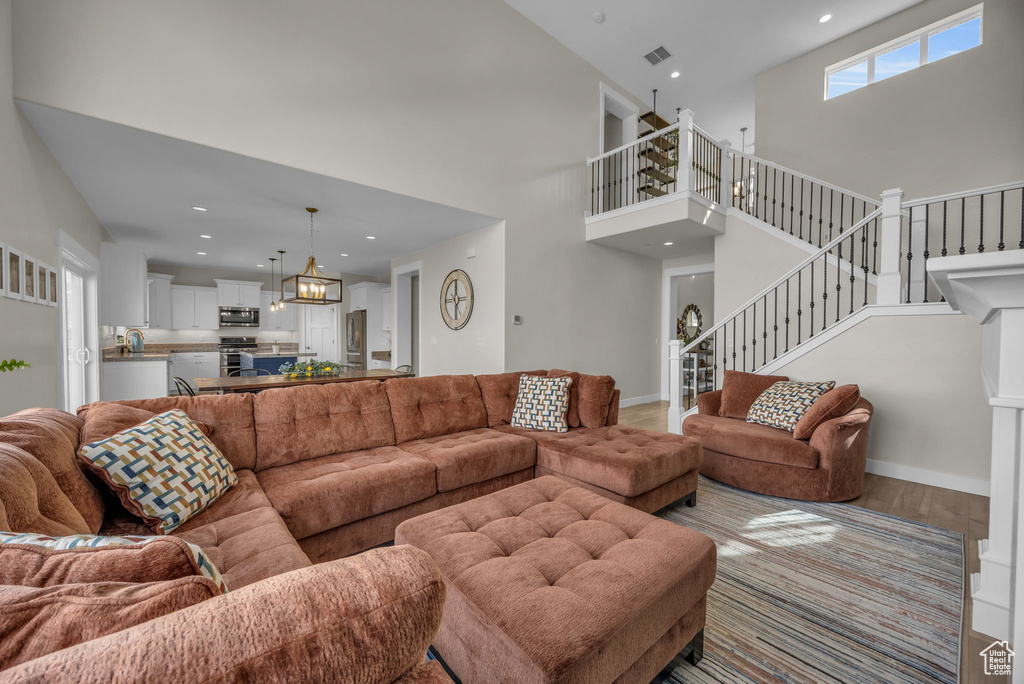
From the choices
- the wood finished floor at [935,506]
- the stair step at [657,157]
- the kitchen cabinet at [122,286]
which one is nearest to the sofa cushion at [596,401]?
the wood finished floor at [935,506]

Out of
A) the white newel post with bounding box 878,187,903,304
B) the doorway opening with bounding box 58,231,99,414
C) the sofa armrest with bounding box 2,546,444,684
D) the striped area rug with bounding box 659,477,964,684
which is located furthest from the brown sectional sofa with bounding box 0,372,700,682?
the doorway opening with bounding box 58,231,99,414

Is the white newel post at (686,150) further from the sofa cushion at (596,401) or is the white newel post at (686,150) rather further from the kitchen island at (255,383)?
the kitchen island at (255,383)

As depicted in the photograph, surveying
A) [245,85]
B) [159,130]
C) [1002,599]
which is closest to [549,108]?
[245,85]

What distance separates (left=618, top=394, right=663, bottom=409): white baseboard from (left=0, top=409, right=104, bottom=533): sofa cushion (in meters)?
5.81

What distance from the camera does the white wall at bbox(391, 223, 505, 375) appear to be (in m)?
4.97

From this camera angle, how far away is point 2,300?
84.0 inches

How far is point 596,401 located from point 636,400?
3.81 metres

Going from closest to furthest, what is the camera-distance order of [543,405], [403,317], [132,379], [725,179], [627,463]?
[627,463], [543,405], [132,379], [725,179], [403,317]

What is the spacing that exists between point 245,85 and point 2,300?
6.79 ft

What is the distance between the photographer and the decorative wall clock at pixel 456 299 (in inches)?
210

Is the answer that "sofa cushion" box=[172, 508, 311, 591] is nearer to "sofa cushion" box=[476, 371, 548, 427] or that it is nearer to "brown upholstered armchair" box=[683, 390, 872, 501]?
"sofa cushion" box=[476, 371, 548, 427]

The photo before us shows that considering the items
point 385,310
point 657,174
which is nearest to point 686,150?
point 657,174

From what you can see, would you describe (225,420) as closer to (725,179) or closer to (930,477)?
(930,477)

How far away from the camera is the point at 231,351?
8594mm
